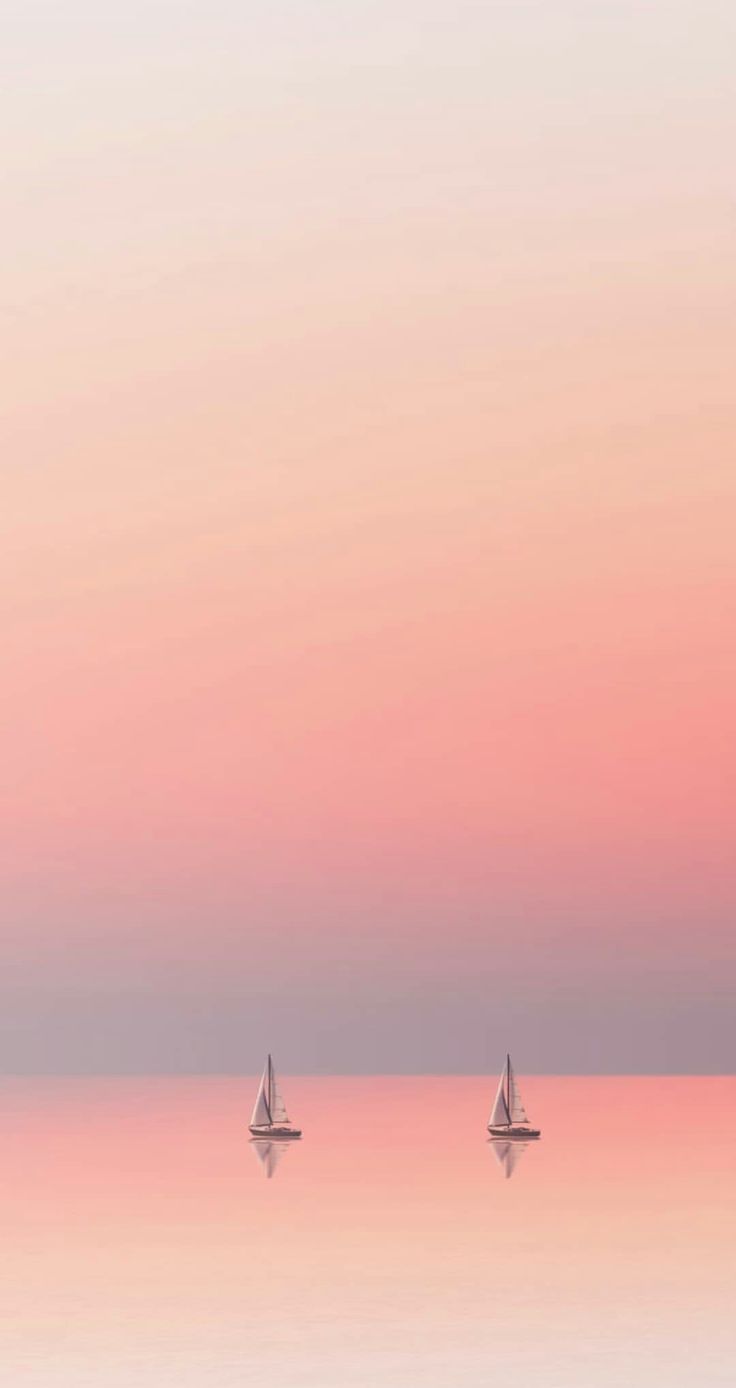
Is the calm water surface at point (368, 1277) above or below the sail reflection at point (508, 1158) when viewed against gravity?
below

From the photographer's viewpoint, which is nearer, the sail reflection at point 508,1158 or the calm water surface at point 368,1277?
the calm water surface at point 368,1277

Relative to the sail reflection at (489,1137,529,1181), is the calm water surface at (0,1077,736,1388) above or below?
below

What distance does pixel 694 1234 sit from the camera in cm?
11406

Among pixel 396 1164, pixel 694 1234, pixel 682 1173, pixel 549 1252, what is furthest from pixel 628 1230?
pixel 396 1164

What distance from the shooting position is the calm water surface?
239 feet

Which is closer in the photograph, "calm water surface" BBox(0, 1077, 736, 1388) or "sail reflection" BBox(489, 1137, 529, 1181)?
"calm water surface" BBox(0, 1077, 736, 1388)

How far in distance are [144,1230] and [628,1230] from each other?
25.5m

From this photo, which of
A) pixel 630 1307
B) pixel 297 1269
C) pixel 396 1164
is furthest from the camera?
pixel 396 1164

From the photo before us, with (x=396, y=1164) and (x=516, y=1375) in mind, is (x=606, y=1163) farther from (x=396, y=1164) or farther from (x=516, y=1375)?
(x=516, y=1375)

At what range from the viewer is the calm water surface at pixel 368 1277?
2864 inches

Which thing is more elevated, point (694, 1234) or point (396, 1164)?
Answer: point (396, 1164)

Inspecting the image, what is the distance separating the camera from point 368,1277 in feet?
312

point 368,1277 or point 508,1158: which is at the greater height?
point 508,1158

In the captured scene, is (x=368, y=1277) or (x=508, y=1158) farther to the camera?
(x=508, y=1158)
